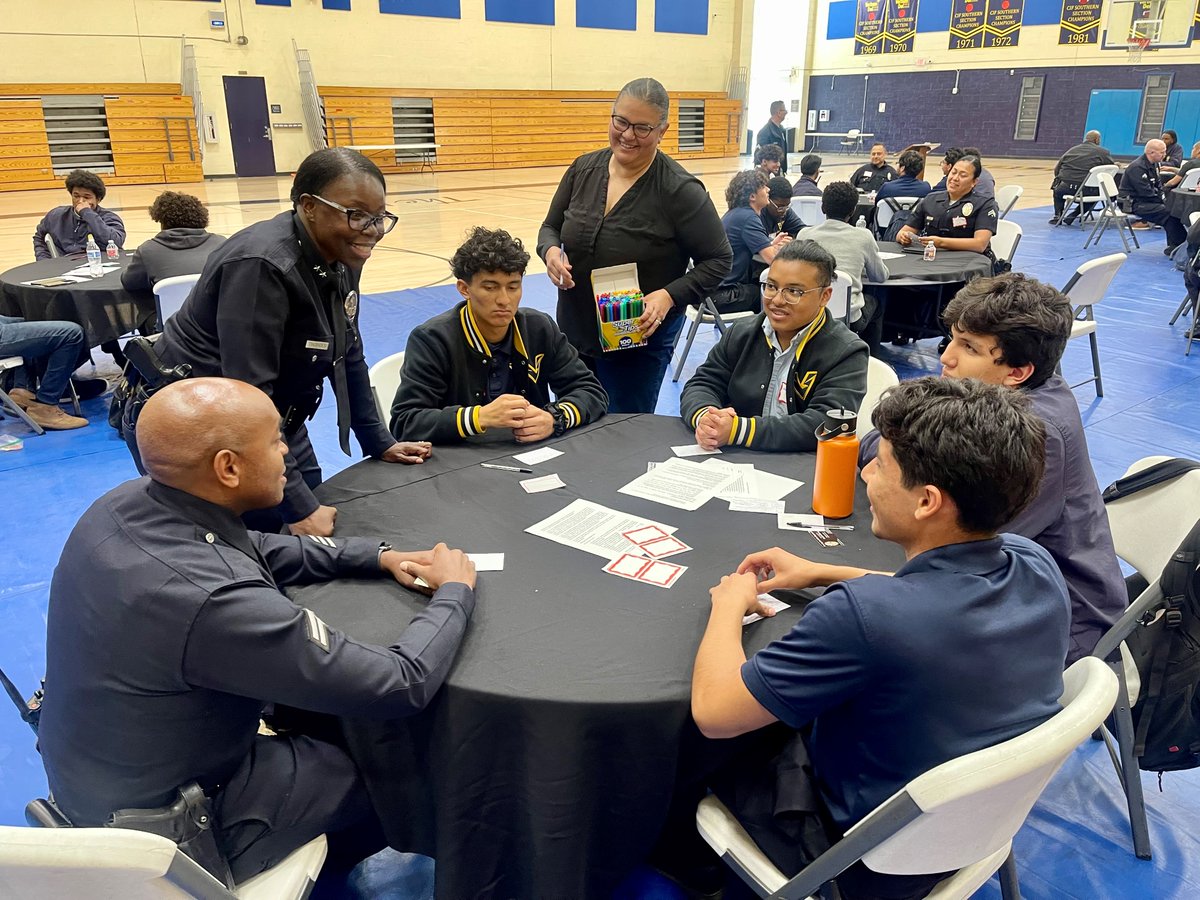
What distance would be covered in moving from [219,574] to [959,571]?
3.79 feet

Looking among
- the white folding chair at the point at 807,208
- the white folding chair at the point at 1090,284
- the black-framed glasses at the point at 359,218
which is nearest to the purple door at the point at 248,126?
the white folding chair at the point at 807,208

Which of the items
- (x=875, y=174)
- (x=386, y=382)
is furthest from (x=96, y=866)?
(x=875, y=174)

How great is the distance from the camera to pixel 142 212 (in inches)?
473

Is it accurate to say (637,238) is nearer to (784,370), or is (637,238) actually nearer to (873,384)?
(784,370)

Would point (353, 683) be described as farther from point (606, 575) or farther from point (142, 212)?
point (142, 212)

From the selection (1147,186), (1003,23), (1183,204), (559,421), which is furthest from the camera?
(1003,23)

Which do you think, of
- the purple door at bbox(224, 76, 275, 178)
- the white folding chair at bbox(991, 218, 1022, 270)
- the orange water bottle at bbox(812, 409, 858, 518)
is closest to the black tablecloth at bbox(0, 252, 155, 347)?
the orange water bottle at bbox(812, 409, 858, 518)

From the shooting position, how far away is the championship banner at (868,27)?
869 inches

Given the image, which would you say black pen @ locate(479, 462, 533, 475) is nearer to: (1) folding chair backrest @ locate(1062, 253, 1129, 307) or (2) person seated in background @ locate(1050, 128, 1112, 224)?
(1) folding chair backrest @ locate(1062, 253, 1129, 307)

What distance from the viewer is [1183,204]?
8438 millimetres

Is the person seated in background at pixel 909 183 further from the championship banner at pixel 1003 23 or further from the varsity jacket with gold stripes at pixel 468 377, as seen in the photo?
the championship banner at pixel 1003 23

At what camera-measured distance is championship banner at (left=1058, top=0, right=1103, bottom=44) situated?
18.2 metres

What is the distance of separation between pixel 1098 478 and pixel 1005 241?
2957mm

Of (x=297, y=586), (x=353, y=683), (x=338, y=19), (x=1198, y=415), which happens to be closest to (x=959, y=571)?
(x=353, y=683)
